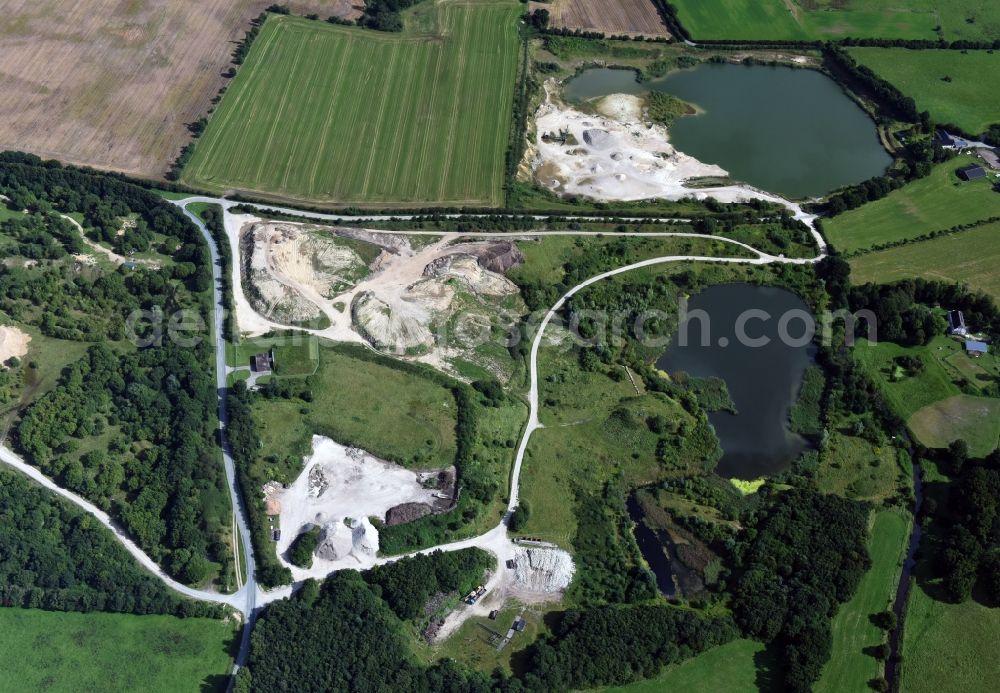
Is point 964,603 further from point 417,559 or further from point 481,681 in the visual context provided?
point 417,559

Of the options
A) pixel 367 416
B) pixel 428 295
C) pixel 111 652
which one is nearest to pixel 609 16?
pixel 428 295

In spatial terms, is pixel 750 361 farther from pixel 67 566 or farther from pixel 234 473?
pixel 67 566

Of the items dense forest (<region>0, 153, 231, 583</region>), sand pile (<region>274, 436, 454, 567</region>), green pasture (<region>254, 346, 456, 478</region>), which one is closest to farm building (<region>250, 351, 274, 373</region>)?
green pasture (<region>254, 346, 456, 478</region>)

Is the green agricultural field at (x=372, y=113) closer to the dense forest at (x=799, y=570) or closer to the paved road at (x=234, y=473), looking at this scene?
the paved road at (x=234, y=473)

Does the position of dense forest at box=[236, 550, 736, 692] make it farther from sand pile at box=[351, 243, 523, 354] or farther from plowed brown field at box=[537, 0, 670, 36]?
plowed brown field at box=[537, 0, 670, 36]

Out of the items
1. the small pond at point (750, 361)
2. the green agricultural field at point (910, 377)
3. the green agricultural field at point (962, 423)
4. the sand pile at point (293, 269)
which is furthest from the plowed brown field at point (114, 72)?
the green agricultural field at point (962, 423)
